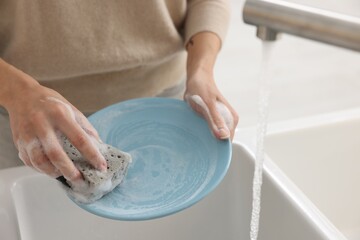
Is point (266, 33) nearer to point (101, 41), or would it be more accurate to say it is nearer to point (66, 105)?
point (66, 105)

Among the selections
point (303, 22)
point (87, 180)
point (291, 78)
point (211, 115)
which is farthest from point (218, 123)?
point (291, 78)

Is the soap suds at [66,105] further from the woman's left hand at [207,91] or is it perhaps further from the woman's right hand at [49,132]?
the woman's left hand at [207,91]

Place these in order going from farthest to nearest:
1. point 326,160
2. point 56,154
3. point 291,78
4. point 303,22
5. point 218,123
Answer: point 291,78 < point 326,160 < point 218,123 < point 56,154 < point 303,22

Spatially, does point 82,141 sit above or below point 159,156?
above

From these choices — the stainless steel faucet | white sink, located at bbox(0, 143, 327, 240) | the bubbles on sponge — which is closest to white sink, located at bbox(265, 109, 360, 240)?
white sink, located at bbox(0, 143, 327, 240)

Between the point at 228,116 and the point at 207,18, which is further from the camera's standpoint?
the point at 207,18

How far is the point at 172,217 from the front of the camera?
0.84m

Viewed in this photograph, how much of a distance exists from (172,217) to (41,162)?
1.04 ft

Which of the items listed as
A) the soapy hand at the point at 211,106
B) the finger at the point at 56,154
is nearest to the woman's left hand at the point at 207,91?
the soapy hand at the point at 211,106

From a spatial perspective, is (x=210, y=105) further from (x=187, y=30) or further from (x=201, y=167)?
(x=187, y=30)

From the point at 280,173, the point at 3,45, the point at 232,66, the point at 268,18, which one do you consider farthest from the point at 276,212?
the point at 232,66

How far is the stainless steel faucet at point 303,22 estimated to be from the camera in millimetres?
385

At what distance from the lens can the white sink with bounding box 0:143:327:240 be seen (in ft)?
2.40

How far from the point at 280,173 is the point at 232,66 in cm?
137
